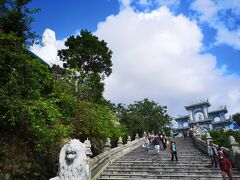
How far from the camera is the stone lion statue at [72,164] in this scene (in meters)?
5.66

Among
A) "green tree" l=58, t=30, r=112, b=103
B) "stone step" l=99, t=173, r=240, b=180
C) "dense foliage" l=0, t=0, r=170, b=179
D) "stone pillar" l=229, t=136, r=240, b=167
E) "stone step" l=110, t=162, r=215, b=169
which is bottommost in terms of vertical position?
"stone step" l=99, t=173, r=240, b=180

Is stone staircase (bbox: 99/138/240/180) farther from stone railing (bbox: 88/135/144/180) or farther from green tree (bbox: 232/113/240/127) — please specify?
green tree (bbox: 232/113/240/127)

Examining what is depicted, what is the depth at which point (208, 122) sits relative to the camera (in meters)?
57.7

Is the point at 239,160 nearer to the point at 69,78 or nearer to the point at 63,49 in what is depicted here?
the point at 69,78

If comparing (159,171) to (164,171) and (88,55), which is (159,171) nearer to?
(164,171)

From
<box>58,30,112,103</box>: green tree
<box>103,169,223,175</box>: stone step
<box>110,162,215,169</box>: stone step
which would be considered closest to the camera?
<box>103,169,223,175</box>: stone step

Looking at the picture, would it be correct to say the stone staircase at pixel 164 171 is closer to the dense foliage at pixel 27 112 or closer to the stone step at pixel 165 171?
the stone step at pixel 165 171

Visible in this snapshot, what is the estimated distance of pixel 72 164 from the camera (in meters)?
5.73

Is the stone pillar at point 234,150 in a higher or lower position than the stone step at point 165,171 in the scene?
higher

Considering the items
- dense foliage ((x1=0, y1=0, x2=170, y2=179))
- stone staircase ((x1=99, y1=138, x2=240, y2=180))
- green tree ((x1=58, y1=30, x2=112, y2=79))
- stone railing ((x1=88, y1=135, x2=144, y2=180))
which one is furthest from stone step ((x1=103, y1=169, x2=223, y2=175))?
green tree ((x1=58, y1=30, x2=112, y2=79))

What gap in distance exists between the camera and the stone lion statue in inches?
223

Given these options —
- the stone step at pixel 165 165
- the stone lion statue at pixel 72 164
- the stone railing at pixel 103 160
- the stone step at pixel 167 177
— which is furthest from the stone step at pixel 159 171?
the stone lion statue at pixel 72 164

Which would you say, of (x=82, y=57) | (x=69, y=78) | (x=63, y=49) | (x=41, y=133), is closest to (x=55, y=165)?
(x=41, y=133)

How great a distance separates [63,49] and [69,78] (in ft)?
26.9
